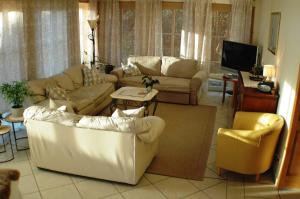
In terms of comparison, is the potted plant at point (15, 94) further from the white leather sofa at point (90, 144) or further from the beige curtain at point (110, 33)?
the beige curtain at point (110, 33)

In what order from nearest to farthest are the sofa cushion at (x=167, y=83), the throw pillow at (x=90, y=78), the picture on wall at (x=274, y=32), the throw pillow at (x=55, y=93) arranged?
the picture on wall at (x=274, y=32) < the throw pillow at (x=55, y=93) < the throw pillow at (x=90, y=78) < the sofa cushion at (x=167, y=83)

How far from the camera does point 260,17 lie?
23.8 feet

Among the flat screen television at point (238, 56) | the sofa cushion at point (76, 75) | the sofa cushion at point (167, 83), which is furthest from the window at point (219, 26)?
the sofa cushion at point (76, 75)

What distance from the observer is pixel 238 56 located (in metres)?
6.77

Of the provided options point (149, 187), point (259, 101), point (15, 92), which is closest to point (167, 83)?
point (259, 101)

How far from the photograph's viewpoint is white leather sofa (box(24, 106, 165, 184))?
3.35 m

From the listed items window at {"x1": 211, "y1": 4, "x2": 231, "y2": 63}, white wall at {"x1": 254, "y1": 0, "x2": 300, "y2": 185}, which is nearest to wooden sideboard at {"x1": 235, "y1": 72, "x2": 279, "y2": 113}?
white wall at {"x1": 254, "y1": 0, "x2": 300, "y2": 185}

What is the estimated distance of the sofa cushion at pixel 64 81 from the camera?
563 centimetres

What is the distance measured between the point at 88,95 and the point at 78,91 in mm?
361

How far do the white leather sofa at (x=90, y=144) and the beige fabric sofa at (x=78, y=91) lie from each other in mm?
1117

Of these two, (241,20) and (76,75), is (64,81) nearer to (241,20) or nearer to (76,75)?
(76,75)

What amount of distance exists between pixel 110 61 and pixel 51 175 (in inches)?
200

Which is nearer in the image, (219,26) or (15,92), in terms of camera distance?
(15,92)

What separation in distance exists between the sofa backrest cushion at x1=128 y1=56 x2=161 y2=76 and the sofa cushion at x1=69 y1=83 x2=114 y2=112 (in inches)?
50.9
